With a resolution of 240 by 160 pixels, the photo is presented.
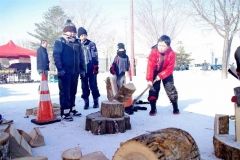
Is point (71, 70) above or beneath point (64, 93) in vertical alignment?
above

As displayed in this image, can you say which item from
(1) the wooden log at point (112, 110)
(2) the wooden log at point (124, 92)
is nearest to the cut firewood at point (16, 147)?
(1) the wooden log at point (112, 110)

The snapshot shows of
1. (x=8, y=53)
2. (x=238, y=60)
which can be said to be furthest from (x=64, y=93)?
(x=8, y=53)

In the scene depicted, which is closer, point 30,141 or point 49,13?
point 30,141

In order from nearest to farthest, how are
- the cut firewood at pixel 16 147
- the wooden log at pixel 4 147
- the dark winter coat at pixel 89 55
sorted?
the wooden log at pixel 4 147 → the cut firewood at pixel 16 147 → the dark winter coat at pixel 89 55

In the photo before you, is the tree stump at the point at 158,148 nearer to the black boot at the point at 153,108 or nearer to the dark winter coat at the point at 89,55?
the black boot at the point at 153,108

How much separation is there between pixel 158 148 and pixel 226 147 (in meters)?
1.44

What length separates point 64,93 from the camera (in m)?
6.67

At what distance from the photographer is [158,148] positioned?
2721mm

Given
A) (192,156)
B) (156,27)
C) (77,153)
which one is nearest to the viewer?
(192,156)

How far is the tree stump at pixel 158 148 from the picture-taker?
8.74ft

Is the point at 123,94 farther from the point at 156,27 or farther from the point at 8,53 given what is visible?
the point at 156,27

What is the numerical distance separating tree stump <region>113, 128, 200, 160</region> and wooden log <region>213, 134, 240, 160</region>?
0.74 meters

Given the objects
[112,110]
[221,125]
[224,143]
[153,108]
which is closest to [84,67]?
[153,108]

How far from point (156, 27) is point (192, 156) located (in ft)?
134
